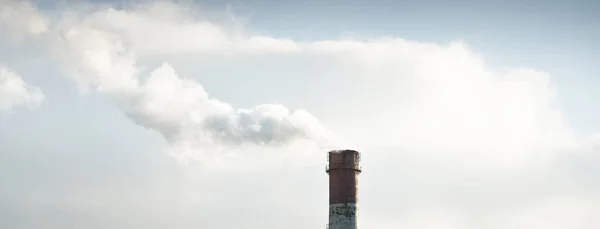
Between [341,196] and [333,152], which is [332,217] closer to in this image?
[341,196]

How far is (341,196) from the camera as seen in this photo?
41.7 m

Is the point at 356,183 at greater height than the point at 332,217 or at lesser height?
greater

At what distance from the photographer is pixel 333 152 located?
43312 millimetres

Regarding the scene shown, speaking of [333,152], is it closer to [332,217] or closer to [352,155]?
[352,155]

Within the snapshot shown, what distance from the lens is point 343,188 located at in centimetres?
4200

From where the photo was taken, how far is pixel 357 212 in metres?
41.7

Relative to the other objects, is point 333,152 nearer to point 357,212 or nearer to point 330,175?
point 330,175

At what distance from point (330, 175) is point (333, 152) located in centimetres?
168

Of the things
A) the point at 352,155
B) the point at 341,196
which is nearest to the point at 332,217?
the point at 341,196

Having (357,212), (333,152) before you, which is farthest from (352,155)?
(357,212)

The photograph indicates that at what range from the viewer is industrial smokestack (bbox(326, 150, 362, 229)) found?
4116cm

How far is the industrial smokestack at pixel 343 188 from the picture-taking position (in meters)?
41.2

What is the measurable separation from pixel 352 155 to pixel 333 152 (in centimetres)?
139

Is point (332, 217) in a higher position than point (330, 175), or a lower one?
lower
